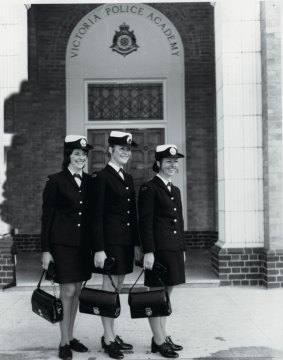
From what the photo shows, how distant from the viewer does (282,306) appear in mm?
6504

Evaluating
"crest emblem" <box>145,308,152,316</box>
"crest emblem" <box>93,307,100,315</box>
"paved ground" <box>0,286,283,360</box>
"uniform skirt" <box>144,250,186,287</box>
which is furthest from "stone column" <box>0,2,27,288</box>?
"crest emblem" <box>145,308,152,316</box>

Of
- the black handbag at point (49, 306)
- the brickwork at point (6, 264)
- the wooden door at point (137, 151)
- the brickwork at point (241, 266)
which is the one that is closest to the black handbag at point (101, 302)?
the black handbag at point (49, 306)

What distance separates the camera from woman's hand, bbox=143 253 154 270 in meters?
4.58

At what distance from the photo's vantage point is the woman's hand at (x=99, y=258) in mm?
4548

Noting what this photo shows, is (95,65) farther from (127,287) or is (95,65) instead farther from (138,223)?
(138,223)

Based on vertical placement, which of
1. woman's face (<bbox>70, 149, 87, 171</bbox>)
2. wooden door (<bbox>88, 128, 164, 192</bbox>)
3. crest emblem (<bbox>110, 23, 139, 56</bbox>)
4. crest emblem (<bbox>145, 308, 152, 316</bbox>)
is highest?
crest emblem (<bbox>110, 23, 139, 56</bbox>)

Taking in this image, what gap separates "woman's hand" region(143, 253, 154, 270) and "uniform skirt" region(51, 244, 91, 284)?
0.57 meters

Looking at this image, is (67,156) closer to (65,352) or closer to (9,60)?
(65,352)

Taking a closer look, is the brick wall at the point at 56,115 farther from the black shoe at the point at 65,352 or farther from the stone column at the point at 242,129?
the black shoe at the point at 65,352

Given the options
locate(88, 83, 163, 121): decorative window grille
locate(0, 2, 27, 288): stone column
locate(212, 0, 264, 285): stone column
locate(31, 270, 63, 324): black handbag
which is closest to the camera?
locate(31, 270, 63, 324): black handbag

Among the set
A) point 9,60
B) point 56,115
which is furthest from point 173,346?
point 56,115

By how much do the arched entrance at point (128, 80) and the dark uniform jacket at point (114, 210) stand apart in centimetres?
668

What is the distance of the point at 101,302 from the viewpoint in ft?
14.9

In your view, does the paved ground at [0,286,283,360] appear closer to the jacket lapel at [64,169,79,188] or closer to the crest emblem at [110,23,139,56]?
the jacket lapel at [64,169,79,188]
